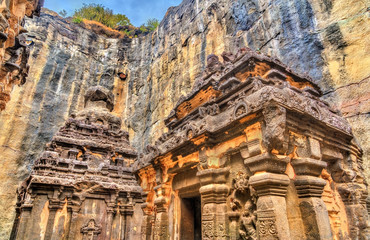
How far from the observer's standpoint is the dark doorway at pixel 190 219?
5.96 m

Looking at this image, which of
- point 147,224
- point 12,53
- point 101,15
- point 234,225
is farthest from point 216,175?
point 101,15

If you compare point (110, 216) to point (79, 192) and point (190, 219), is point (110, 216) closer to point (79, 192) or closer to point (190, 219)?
point (79, 192)

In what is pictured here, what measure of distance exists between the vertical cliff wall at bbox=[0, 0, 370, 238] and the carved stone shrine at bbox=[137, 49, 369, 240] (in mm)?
4694

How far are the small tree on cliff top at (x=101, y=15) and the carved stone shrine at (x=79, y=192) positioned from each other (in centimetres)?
2986

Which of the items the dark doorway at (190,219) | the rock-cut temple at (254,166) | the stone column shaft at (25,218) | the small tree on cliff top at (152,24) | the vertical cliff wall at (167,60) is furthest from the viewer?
the small tree on cliff top at (152,24)

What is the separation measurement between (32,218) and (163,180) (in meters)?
6.86

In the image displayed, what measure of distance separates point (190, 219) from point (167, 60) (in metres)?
22.2

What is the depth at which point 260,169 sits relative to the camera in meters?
3.93

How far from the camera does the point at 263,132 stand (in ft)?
13.1

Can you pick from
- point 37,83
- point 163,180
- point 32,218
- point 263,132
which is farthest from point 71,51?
point 263,132

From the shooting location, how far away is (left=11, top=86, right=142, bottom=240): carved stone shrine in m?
9.98

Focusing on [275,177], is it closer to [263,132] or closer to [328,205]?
[263,132]

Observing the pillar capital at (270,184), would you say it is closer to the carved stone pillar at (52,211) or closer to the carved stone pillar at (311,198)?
the carved stone pillar at (311,198)

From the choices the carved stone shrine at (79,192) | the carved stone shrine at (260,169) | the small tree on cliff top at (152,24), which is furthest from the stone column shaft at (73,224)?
the small tree on cliff top at (152,24)
